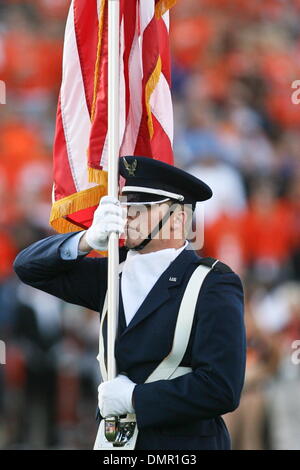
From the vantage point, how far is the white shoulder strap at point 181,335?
13.5ft

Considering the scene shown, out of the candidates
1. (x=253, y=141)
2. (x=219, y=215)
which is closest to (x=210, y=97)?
(x=253, y=141)

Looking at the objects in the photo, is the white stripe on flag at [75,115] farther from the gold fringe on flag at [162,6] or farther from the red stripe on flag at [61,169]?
the gold fringe on flag at [162,6]

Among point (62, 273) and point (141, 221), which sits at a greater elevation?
point (141, 221)

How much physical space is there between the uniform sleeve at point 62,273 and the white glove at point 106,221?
150mm

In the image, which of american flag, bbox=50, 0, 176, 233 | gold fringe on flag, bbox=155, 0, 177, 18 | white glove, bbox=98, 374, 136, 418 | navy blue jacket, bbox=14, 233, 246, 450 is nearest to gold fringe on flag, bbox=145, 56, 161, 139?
american flag, bbox=50, 0, 176, 233

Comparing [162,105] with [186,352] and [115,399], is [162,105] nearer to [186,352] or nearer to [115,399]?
[186,352]

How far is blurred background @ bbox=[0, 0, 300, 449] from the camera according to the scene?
8.19m

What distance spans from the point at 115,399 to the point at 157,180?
845 mm

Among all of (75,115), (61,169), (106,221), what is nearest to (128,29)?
(75,115)

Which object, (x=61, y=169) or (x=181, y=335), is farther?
(x=61, y=169)

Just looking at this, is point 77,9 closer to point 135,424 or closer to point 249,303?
point 135,424

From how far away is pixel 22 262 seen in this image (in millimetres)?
4383

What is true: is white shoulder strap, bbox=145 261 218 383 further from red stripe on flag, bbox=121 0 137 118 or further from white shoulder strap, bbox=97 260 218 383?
red stripe on flag, bbox=121 0 137 118

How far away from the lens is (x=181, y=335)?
4105mm
